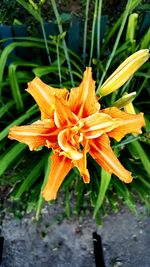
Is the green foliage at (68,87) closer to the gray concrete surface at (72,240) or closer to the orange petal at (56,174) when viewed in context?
the gray concrete surface at (72,240)

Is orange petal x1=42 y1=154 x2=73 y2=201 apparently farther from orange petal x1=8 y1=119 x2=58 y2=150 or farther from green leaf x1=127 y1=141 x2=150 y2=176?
green leaf x1=127 y1=141 x2=150 y2=176

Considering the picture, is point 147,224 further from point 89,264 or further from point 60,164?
point 60,164

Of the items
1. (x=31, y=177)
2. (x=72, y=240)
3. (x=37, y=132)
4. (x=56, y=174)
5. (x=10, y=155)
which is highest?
(x=37, y=132)

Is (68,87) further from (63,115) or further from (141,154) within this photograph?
(63,115)

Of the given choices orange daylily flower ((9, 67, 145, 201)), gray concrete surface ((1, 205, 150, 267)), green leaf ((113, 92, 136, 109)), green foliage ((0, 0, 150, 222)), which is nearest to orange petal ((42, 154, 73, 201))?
orange daylily flower ((9, 67, 145, 201))

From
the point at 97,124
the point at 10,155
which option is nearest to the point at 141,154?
the point at 10,155

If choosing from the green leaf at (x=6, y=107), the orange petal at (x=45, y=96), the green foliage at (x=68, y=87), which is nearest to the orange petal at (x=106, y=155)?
the orange petal at (x=45, y=96)
